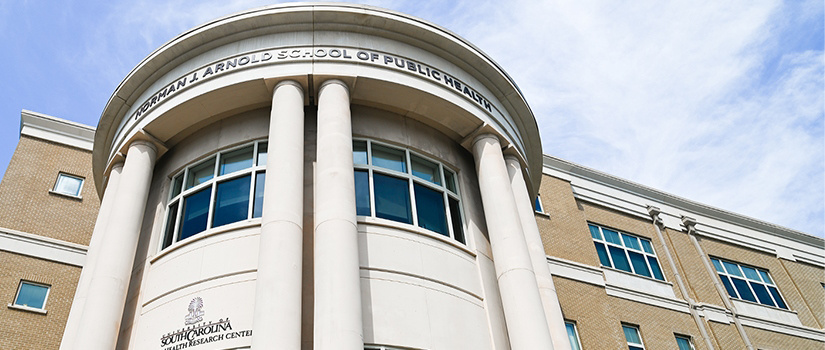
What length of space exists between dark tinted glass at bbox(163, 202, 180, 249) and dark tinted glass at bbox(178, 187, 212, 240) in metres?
0.35

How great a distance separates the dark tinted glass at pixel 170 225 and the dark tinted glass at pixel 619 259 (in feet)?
59.2

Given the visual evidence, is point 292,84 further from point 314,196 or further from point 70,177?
point 70,177

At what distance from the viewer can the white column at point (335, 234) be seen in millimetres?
11617

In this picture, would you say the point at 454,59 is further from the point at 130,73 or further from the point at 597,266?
the point at 597,266

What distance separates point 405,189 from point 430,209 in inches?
30.4

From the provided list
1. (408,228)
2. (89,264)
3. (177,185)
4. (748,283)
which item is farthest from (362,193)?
(748,283)

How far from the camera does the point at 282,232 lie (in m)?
12.9

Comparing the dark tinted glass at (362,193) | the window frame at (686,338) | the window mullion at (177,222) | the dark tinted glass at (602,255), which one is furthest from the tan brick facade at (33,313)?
the window frame at (686,338)

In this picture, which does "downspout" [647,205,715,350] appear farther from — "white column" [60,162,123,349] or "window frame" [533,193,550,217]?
"white column" [60,162,123,349]

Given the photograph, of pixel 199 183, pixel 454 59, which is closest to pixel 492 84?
pixel 454 59

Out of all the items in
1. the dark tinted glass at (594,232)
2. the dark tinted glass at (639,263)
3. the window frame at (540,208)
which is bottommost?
the dark tinted glass at (639,263)

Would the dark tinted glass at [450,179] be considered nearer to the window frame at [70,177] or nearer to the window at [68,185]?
the window frame at [70,177]

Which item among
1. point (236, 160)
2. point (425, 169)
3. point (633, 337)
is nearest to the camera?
point (236, 160)

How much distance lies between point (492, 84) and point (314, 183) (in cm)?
654
